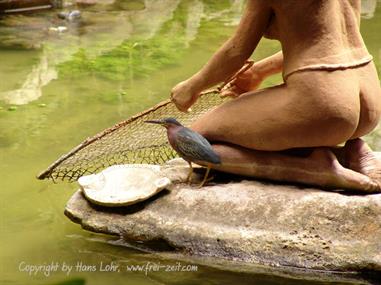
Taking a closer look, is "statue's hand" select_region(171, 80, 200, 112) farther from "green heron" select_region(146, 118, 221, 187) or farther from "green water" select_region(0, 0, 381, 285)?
"green water" select_region(0, 0, 381, 285)

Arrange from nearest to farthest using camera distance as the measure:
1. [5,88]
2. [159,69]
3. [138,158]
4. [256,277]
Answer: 1. [256,277]
2. [138,158]
3. [5,88]
4. [159,69]

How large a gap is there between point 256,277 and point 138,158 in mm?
1231

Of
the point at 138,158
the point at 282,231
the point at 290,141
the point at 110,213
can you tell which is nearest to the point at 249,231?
the point at 282,231

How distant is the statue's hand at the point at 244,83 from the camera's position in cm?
307

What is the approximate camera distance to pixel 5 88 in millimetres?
5059

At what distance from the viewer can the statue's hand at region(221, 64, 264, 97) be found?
3.07m

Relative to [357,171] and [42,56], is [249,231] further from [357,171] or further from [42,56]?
[42,56]

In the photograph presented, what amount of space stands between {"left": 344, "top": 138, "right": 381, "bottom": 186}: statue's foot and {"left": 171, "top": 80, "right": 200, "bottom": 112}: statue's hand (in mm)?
679

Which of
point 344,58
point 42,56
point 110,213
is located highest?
point 344,58

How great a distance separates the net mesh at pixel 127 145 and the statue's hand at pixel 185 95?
0.24 m

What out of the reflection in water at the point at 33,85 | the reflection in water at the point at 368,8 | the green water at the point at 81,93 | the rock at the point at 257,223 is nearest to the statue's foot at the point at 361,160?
the rock at the point at 257,223

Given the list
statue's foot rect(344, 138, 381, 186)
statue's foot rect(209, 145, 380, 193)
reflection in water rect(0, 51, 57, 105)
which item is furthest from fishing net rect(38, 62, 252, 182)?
reflection in water rect(0, 51, 57, 105)

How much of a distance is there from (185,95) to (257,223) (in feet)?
2.00

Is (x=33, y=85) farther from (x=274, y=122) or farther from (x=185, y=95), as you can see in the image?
(x=274, y=122)
